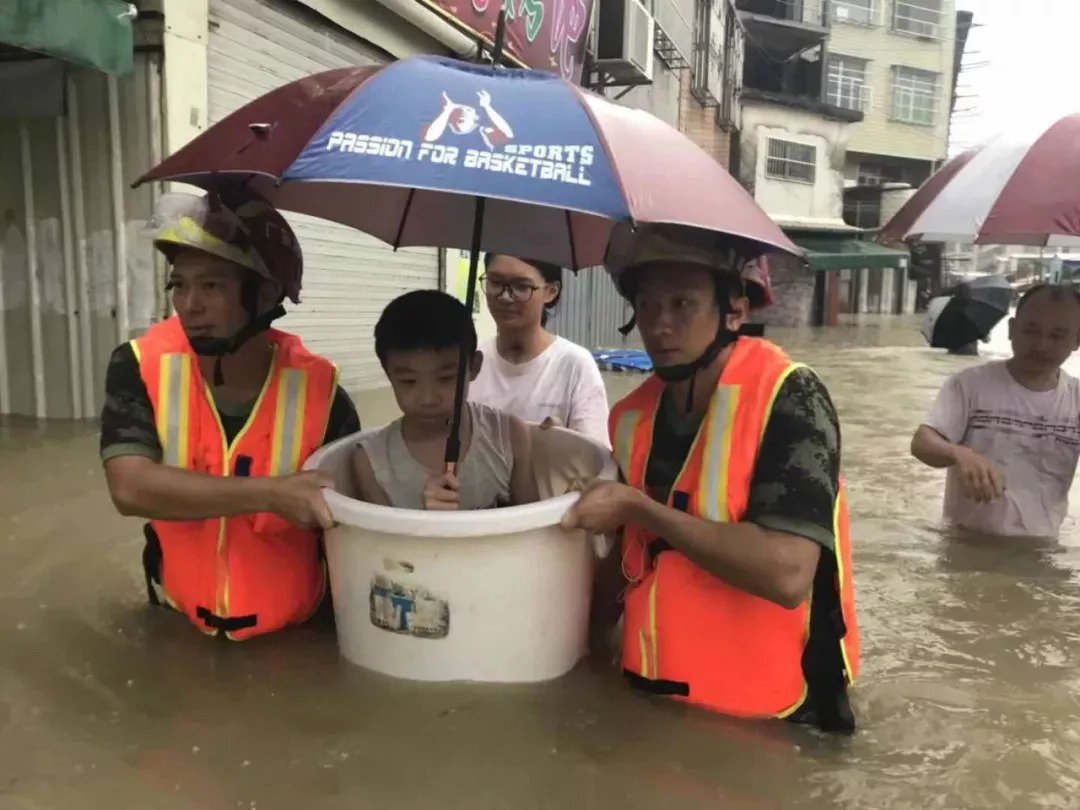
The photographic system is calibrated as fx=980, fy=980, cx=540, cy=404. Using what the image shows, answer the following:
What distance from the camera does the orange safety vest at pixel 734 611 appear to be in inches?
95.3

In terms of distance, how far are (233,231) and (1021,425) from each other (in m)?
3.32

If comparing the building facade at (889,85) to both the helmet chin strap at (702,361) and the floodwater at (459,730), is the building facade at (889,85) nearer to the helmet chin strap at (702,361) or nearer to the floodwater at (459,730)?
the floodwater at (459,730)

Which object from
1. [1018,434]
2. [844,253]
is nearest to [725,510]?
[1018,434]

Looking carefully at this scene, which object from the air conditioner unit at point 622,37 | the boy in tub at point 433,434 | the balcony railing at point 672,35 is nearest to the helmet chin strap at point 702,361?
the boy in tub at point 433,434

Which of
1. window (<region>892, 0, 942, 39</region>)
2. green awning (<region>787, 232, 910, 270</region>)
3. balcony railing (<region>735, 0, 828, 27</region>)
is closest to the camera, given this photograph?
green awning (<region>787, 232, 910, 270</region>)

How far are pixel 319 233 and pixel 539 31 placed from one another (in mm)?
4495

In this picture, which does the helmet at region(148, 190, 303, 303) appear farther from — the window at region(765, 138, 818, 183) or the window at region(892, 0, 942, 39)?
the window at region(892, 0, 942, 39)

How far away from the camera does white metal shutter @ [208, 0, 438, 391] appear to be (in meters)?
6.76

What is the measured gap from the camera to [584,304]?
51.1 ft

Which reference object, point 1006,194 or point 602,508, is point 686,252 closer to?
point 602,508

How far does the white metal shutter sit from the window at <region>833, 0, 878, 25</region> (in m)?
28.3

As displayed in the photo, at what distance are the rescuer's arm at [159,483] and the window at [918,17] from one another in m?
36.8

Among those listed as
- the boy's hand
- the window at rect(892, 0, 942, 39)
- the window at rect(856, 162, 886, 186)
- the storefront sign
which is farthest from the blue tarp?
the window at rect(892, 0, 942, 39)

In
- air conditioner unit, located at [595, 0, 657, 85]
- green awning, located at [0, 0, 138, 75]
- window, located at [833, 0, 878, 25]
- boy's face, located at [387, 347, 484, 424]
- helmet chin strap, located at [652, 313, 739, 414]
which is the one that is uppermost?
window, located at [833, 0, 878, 25]
